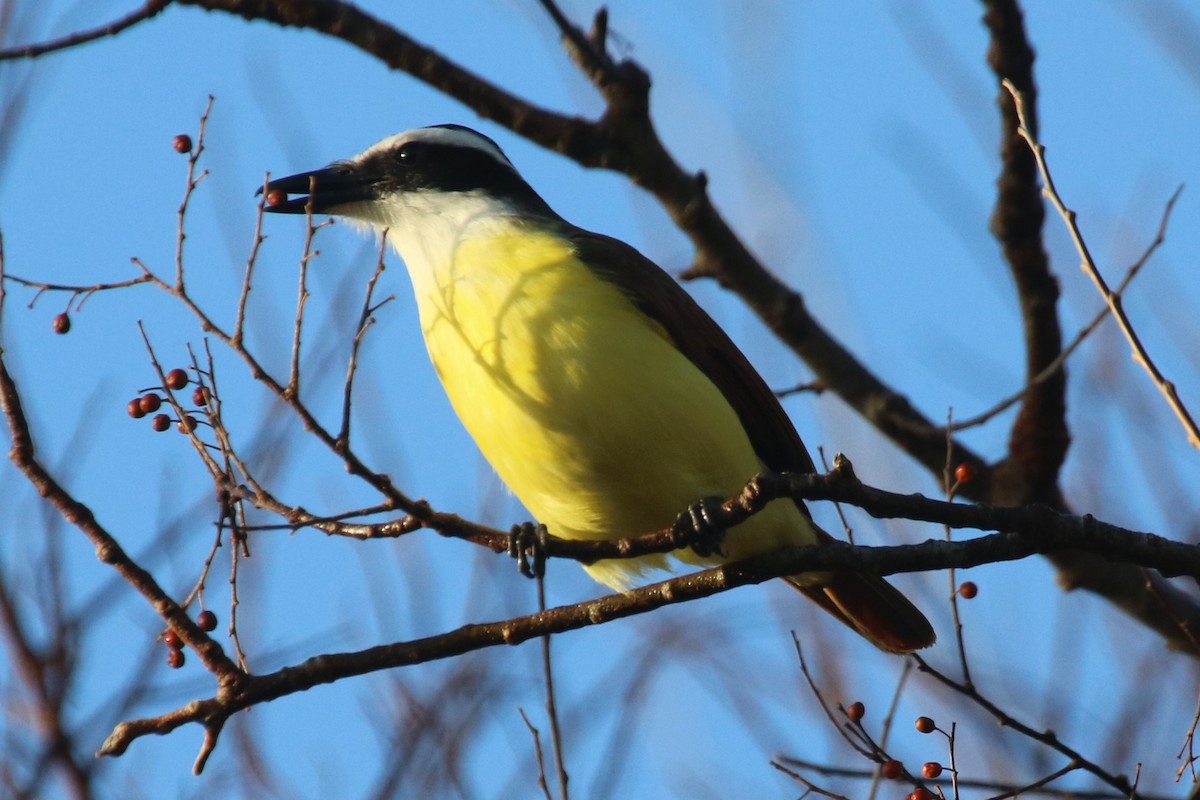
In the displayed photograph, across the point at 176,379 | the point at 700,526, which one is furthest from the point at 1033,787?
the point at 176,379

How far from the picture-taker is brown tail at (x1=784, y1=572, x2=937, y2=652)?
18.0 ft

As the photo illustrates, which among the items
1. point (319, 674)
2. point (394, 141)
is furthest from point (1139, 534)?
point (394, 141)

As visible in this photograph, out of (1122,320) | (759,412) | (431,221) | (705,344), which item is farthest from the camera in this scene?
(431,221)

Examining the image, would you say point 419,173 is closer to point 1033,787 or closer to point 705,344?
point 705,344

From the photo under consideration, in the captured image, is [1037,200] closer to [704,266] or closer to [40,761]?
[704,266]

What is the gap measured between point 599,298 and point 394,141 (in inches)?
64.4

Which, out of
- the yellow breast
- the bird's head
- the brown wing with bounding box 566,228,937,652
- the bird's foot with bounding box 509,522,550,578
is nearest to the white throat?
the bird's head

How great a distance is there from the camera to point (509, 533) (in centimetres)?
450

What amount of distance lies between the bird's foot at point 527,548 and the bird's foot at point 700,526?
434 mm

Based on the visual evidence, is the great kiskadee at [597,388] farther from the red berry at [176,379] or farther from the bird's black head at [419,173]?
the red berry at [176,379]

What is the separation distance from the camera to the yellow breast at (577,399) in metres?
4.79

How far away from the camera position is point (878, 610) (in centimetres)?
554

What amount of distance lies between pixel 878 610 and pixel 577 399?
1583 mm

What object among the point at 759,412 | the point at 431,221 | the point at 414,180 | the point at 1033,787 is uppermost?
the point at 414,180
